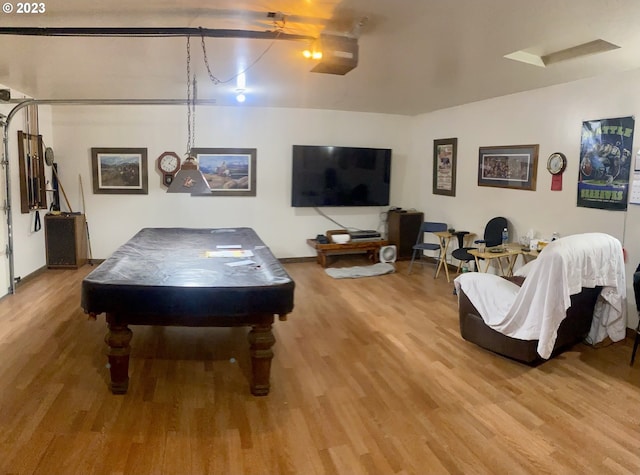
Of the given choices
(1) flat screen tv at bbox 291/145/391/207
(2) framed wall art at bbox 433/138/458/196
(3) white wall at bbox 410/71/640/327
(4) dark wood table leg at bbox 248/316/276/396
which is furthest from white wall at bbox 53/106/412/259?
(4) dark wood table leg at bbox 248/316/276/396

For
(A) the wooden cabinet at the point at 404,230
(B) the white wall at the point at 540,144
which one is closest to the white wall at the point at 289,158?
(B) the white wall at the point at 540,144

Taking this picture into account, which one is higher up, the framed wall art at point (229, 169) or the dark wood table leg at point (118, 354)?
the framed wall art at point (229, 169)

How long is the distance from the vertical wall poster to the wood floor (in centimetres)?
139

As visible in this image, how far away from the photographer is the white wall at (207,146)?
248 inches

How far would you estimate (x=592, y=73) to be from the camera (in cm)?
421

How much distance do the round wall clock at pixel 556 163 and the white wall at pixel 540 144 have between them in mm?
51

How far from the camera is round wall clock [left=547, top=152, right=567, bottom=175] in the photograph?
469cm

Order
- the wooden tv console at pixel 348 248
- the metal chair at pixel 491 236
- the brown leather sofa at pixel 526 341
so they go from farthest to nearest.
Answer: the wooden tv console at pixel 348 248, the metal chair at pixel 491 236, the brown leather sofa at pixel 526 341

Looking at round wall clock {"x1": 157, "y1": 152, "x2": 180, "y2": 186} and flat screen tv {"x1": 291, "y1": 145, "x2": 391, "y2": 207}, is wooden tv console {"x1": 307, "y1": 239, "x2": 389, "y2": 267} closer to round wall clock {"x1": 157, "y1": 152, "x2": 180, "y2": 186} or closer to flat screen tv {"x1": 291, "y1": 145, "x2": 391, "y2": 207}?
flat screen tv {"x1": 291, "y1": 145, "x2": 391, "y2": 207}

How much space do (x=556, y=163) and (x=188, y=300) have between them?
4.12m

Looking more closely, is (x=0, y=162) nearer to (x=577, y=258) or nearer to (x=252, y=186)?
(x=252, y=186)

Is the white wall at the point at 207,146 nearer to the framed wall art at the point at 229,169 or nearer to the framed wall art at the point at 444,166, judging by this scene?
the framed wall art at the point at 229,169

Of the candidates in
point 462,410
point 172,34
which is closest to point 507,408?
point 462,410

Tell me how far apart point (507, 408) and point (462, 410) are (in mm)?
303
